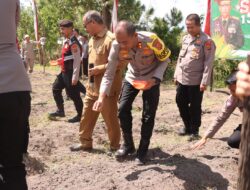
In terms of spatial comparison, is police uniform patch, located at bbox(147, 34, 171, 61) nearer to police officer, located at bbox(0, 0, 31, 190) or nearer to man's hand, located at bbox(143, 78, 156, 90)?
man's hand, located at bbox(143, 78, 156, 90)

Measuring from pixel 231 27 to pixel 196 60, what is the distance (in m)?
4.42

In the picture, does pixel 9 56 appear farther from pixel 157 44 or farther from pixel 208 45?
pixel 208 45

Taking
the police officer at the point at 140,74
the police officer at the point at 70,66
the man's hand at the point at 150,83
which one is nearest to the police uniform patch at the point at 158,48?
the police officer at the point at 140,74

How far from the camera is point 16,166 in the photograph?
242 centimetres

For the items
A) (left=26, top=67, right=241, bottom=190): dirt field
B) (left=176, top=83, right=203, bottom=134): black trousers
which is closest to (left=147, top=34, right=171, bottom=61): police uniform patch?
(left=26, top=67, right=241, bottom=190): dirt field

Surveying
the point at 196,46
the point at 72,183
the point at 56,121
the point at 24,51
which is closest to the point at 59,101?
the point at 56,121

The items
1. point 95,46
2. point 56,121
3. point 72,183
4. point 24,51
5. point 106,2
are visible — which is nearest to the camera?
point 72,183

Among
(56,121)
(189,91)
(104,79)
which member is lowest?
(56,121)

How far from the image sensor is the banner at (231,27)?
9133 mm

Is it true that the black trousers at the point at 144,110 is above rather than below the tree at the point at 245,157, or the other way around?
below

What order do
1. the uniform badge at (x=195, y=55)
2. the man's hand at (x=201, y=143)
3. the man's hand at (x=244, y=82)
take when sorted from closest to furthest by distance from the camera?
the man's hand at (x=244, y=82) < the man's hand at (x=201, y=143) < the uniform badge at (x=195, y=55)

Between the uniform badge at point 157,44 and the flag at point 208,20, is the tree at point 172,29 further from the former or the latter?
the uniform badge at point 157,44

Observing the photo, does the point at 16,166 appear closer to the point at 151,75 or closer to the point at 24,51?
the point at 151,75

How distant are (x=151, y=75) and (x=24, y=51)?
40.6ft
